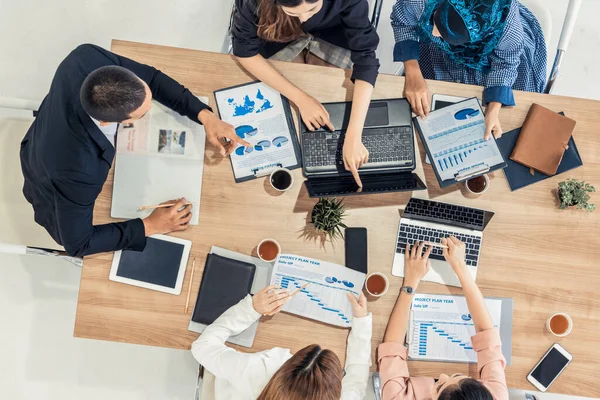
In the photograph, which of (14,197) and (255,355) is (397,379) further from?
(14,197)

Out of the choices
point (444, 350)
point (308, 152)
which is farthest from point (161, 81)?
point (444, 350)

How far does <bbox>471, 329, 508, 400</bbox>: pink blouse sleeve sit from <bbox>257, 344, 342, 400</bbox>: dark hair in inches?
21.0

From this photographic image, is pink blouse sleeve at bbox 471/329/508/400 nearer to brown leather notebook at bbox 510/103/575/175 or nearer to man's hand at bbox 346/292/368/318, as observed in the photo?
man's hand at bbox 346/292/368/318

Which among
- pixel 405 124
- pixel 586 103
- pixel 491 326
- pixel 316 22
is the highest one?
pixel 316 22

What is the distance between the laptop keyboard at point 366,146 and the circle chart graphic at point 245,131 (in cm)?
17

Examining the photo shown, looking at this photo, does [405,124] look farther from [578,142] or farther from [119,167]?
[119,167]

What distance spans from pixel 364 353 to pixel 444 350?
0.95 ft

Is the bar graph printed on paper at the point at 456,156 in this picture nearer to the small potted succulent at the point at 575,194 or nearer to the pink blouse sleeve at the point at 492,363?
the small potted succulent at the point at 575,194

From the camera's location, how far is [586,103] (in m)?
1.75

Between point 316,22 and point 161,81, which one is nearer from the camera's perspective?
point 161,81

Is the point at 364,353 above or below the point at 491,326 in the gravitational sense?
below

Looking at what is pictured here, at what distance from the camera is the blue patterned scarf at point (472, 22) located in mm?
1604

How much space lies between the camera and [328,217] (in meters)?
1.62

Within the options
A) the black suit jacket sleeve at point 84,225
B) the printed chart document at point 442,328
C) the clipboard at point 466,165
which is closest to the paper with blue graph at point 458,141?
the clipboard at point 466,165
